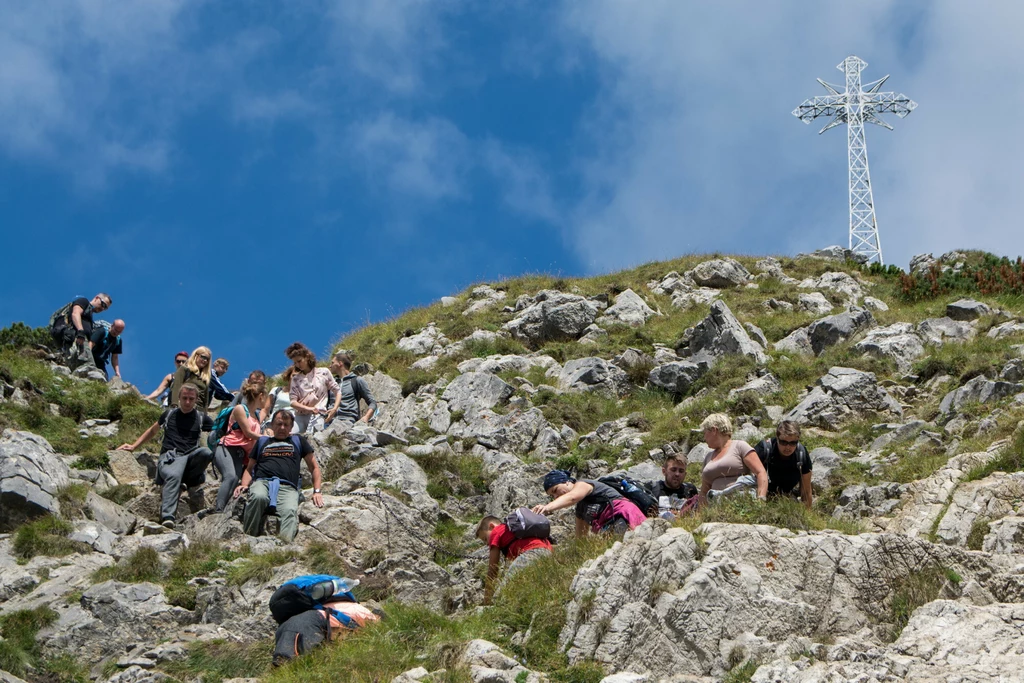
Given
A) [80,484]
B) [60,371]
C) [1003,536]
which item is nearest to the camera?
[1003,536]

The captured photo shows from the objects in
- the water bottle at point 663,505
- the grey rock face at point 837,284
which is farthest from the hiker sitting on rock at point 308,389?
the grey rock face at point 837,284

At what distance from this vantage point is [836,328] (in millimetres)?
21812

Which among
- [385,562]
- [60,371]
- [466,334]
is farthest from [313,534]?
[466,334]

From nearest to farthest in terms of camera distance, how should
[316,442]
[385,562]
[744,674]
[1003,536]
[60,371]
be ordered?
[744,674], [1003,536], [385,562], [316,442], [60,371]

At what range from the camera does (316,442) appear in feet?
53.3

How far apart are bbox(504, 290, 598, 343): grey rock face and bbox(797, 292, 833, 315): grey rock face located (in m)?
5.19

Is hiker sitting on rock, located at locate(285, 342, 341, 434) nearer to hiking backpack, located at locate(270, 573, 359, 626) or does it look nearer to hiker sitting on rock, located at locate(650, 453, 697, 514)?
hiker sitting on rock, located at locate(650, 453, 697, 514)

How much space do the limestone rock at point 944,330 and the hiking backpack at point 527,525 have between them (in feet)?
41.2

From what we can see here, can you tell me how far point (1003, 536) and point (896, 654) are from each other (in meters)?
2.79

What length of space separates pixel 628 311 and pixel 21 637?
1743 cm

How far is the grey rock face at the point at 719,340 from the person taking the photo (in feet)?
69.8

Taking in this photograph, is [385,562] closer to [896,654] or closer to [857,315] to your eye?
[896,654]

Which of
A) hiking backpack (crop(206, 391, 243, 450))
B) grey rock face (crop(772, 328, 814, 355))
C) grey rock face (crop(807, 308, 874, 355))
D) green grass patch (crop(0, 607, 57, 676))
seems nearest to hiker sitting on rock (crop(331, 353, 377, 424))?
hiking backpack (crop(206, 391, 243, 450))

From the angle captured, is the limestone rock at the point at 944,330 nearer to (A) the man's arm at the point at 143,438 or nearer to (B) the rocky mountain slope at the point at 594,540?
(B) the rocky mountain slope at the point at 594,540
